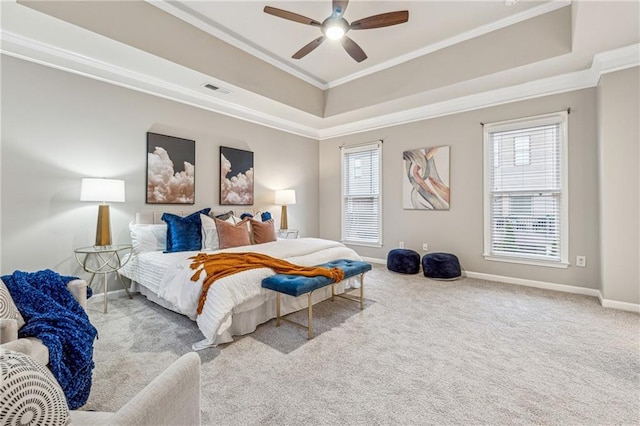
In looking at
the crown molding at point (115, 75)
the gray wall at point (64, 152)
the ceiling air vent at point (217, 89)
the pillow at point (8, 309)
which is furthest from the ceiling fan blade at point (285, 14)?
the pillow at point (8, 309)

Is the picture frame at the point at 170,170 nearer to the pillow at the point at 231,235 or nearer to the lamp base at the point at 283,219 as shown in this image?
the pillow at the point at 231,235

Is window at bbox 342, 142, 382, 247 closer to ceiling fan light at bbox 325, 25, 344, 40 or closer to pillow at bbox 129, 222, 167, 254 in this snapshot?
ceiling fan light at bbox 325, 25, 344, 40

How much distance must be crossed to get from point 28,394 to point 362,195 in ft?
17.9

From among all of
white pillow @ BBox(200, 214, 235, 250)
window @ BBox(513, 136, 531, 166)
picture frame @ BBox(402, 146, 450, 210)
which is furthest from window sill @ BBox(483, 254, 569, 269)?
white pillow @ BBox(200, 214, 235, 250)

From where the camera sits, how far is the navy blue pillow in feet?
11.7

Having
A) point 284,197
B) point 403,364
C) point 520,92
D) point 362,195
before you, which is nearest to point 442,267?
point 362,195

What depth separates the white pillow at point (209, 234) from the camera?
3.76m

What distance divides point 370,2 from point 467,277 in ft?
12.9

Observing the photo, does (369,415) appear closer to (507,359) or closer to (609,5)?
(507,359)

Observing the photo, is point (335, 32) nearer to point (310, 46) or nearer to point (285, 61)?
point (310, 46)

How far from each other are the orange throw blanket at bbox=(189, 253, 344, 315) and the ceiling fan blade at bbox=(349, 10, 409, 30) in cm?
245

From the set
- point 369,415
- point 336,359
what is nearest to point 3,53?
point 336,359

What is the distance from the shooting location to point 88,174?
11.2 ft

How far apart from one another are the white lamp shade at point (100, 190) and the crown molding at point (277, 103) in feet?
4.31
